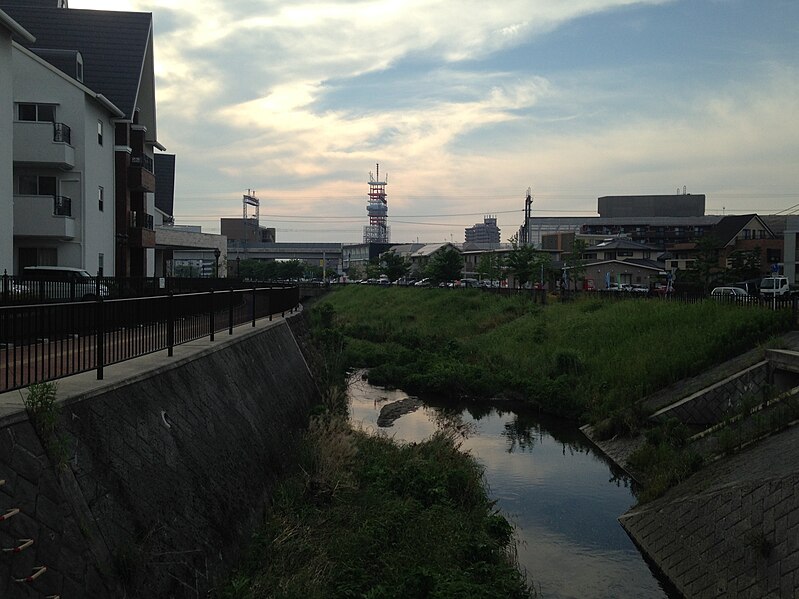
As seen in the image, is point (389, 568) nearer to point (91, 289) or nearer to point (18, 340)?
point (18, 340)

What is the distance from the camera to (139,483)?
7.38 metres

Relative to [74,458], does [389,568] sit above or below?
below

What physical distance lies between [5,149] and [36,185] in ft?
22.3

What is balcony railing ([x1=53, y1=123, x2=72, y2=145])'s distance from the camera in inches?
1105

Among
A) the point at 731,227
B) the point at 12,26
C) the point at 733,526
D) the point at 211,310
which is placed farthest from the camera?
the point at 731,227

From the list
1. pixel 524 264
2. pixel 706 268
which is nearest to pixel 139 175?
pixel 524 264

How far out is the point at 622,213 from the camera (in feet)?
407

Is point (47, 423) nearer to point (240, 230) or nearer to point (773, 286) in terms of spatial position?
point (773, 286)

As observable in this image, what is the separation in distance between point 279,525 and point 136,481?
11.1ft

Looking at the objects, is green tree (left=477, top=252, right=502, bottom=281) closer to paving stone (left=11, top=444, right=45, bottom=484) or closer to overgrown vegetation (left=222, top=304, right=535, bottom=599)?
overgrown vegetation (left=222, top=304, right=535, bottom=599)

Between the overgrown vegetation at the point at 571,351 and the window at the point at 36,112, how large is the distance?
53.5 feet

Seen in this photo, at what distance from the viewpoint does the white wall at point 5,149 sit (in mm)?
22328

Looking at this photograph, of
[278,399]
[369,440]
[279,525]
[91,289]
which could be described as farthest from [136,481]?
[91,289]

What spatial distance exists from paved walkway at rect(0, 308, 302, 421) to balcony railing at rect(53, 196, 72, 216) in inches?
696
